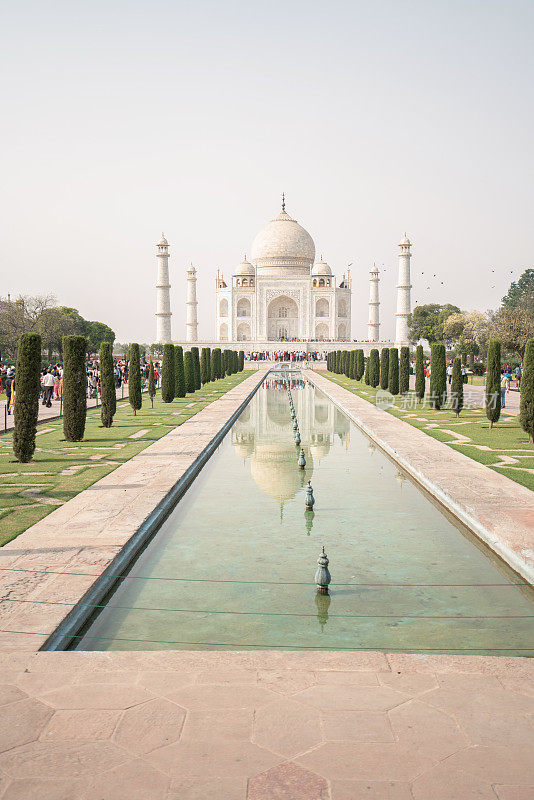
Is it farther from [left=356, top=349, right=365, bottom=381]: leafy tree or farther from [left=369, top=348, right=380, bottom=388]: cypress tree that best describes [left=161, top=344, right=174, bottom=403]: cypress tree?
[left=356, top=349, right=365, bottom=381]: leafy tree

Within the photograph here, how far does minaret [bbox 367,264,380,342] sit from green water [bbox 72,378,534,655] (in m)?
42.6

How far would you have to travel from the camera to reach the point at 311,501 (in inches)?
227

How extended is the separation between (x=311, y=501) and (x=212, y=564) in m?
1.54

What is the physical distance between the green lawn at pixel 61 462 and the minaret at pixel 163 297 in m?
30.7

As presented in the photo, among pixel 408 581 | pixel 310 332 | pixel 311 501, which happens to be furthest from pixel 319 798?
pixel 310 332

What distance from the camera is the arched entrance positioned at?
166 ft

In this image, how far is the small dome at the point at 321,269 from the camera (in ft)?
167

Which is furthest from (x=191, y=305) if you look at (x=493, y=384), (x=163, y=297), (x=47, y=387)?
(x=493, y=384)

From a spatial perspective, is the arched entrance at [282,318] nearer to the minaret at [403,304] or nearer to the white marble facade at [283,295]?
the white marble facade at [283,295]

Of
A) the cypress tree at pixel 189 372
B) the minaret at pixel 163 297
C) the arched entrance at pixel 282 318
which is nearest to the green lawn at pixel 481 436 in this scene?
the cypress tree at pixel 189 372

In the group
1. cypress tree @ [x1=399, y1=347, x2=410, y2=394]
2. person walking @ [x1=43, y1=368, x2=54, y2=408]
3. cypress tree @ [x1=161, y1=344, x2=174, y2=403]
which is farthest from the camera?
cypress tree @ [x1=399, y1=347, x2=410, y2=394]

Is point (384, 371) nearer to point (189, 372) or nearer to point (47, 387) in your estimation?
point (189, 372)

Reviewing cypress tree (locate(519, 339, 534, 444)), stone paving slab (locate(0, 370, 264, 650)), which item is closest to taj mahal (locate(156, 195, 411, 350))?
cypress tree (locate(519, 339, 534, 444))

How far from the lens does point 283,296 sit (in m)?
49.3
